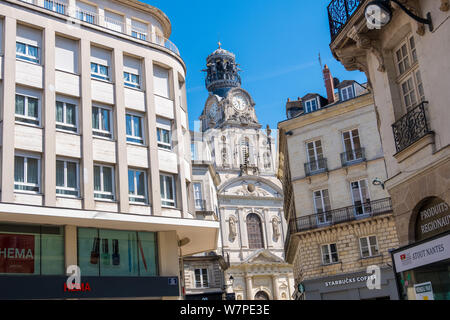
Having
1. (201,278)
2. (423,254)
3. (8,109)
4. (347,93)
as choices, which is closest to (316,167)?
(347,93)

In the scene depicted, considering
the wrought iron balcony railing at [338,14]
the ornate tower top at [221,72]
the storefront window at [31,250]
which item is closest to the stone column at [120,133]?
the storefront window at [31,250]

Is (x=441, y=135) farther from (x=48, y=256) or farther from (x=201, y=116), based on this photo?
(x=201, y=116)

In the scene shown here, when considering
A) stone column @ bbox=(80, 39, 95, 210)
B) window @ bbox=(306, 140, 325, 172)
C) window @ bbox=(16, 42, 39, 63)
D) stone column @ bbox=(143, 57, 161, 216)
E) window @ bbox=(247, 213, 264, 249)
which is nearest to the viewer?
stone column @ bbox=(80, 39, 95, 210)

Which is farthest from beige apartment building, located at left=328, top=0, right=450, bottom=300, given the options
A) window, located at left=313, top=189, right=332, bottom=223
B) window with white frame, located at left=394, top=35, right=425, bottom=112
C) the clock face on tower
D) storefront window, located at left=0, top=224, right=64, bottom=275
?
the clock face on tower

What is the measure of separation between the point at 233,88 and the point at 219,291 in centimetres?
4278

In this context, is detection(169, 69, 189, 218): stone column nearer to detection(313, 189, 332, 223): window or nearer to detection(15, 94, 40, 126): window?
detection(15, 94, 40, 126): window

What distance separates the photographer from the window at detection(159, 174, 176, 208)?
25.7m

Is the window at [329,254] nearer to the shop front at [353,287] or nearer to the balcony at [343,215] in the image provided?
the shop front at [353,287]

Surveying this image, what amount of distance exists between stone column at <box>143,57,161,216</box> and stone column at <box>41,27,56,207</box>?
433 centimetres

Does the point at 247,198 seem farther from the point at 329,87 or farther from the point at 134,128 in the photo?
the point at 134,128

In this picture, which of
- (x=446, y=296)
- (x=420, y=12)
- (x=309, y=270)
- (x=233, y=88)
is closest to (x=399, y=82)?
(x=420, y=12)

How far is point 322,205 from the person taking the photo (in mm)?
34844

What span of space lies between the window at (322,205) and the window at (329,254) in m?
1.49

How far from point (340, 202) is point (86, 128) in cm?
1648
